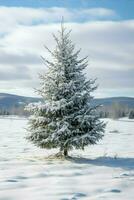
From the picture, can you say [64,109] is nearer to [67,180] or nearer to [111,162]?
[111,162]

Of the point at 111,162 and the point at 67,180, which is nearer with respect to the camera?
the point at 67,180

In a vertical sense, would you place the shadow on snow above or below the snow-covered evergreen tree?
below

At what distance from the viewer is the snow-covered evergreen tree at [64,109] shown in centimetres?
1938

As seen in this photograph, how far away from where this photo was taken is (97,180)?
43.5 feet

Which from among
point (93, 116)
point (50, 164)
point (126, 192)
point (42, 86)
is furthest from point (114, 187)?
point (42, 86)

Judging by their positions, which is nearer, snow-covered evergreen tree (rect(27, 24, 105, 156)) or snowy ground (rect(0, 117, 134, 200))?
snowy ground (rect(0, 117, 134, 200))

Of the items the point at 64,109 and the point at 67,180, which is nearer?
the point at 67,180

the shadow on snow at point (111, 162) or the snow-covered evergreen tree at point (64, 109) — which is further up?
the snow-covered evergreen tree at point (64, 109)

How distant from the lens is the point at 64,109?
64.8ft

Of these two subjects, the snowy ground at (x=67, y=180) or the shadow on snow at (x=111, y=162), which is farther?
the shadow on snow at (x=111, y=162)

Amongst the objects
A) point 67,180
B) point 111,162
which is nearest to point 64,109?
point 111,162

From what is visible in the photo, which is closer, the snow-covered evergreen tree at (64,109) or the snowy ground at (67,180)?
the snowy ground at (67,180)

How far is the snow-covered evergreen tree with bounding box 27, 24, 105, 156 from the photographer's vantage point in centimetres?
1938

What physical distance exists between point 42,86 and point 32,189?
946 cm
